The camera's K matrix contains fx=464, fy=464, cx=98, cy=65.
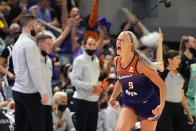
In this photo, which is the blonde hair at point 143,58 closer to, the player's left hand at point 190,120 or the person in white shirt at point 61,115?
the player's left hand at point 190,120

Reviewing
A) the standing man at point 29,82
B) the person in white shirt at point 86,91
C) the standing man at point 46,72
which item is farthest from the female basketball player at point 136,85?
the person in white shirt at point 86,91

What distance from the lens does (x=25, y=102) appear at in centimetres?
629

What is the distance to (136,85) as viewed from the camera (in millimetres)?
5836

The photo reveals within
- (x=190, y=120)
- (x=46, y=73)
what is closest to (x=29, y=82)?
(x=46, y=73)

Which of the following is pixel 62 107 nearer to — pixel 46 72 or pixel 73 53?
pixel 46 72

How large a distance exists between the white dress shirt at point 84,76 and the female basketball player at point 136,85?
153cm

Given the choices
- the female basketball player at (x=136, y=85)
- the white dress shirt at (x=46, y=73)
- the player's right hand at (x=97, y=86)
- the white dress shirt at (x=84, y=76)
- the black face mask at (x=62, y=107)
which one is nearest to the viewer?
the female basketball player at (x=136, y=85)

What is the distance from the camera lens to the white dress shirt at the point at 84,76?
24.4 ft

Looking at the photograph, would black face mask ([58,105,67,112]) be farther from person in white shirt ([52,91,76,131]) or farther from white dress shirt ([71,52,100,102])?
white dress shirt ([71,52,100,102])

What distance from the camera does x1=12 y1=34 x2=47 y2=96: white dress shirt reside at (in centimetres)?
620

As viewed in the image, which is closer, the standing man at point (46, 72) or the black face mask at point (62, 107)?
the standing man at point (46, 72)

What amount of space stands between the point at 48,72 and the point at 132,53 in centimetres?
144

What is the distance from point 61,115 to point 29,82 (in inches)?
67.1

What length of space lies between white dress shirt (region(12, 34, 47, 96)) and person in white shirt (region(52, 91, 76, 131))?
4.83ft
